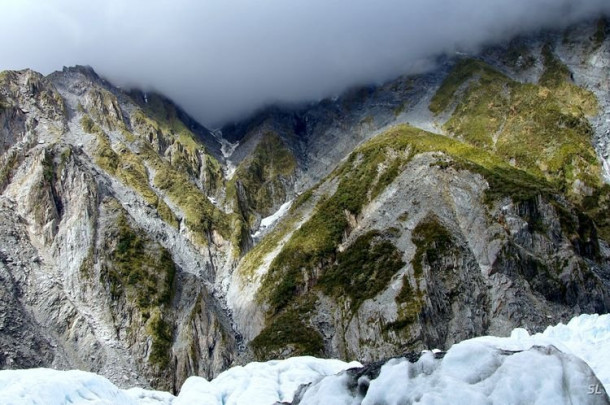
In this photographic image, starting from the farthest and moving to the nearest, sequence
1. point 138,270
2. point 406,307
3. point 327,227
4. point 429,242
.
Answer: point 327,227
point 138,270
point 429,242
point 406,307

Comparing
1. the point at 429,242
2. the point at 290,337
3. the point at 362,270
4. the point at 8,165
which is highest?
the point at 8,165

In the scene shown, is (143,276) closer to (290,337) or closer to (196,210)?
(290,337)

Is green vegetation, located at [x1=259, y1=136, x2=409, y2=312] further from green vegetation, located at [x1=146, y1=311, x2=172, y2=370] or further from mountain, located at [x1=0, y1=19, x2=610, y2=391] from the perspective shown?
green vegetation, located at [x1=146, y1=311, x2=172, y2=370]

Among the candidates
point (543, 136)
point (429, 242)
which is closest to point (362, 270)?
point (429, 242)

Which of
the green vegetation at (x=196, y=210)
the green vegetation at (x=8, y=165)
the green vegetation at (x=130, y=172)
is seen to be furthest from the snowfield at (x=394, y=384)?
the green vegetation at (x=130, y=172)

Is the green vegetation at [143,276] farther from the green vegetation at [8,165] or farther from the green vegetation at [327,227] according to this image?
the green vegetation at [8,165]

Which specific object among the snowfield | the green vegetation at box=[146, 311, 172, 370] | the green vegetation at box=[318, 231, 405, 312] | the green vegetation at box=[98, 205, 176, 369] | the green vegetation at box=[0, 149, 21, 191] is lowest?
the green vegetation at box=[318, 231, 405, 312]

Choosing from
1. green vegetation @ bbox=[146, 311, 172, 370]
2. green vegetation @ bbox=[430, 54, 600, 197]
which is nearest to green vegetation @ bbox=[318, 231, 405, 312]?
green vegetation @ bbox=[146, 311, 172, 370]

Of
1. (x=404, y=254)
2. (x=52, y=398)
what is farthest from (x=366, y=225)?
(x=52, y=398)

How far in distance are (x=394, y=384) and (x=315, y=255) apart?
113 metres

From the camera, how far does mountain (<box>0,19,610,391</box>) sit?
11656cm

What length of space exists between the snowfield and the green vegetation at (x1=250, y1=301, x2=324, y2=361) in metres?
65.0

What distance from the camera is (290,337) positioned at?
4651 inches

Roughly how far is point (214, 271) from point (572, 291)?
96.3 meters
